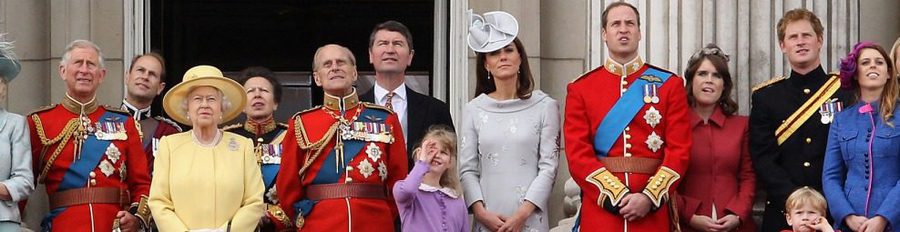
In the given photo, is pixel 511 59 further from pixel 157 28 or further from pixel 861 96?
pixel 157 28

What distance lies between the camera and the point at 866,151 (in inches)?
396

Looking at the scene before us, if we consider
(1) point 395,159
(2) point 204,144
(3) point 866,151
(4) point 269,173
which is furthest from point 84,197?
(3) point 866,151

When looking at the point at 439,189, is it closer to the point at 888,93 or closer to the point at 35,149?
the point at 35,149

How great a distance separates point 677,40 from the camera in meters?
11.3

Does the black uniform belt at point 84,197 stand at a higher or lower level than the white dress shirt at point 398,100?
lower

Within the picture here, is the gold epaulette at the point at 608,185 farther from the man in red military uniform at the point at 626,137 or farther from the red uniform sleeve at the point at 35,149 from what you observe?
the red uniform sleeve at the point at 35,149

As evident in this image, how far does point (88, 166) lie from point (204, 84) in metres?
0.74

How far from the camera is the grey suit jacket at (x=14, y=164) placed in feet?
33.8

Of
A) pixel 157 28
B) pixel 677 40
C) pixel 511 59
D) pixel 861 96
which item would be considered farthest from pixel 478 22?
pixel 157 28

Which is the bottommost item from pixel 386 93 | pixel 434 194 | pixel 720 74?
pixel 434 194

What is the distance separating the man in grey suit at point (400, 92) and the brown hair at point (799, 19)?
1587mm

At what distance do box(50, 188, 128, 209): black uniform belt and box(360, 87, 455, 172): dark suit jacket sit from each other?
1327 mm

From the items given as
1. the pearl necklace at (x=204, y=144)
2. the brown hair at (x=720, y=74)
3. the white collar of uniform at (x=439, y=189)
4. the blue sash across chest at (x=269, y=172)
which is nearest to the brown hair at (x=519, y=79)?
the white collar of uniform at (x=439, y=189)

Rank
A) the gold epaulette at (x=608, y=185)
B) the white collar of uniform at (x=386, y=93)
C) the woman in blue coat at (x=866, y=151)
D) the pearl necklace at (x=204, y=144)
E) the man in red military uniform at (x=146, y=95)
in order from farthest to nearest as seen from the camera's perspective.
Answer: the man in red military uniform at (x=146, y=95), the white collar of uniform at (x=386, y=93), the pearl necklace at (x=204, y=144), the gold epaulette at (x=608, y=185), the woman in blue coat at (x=866, y=151)
